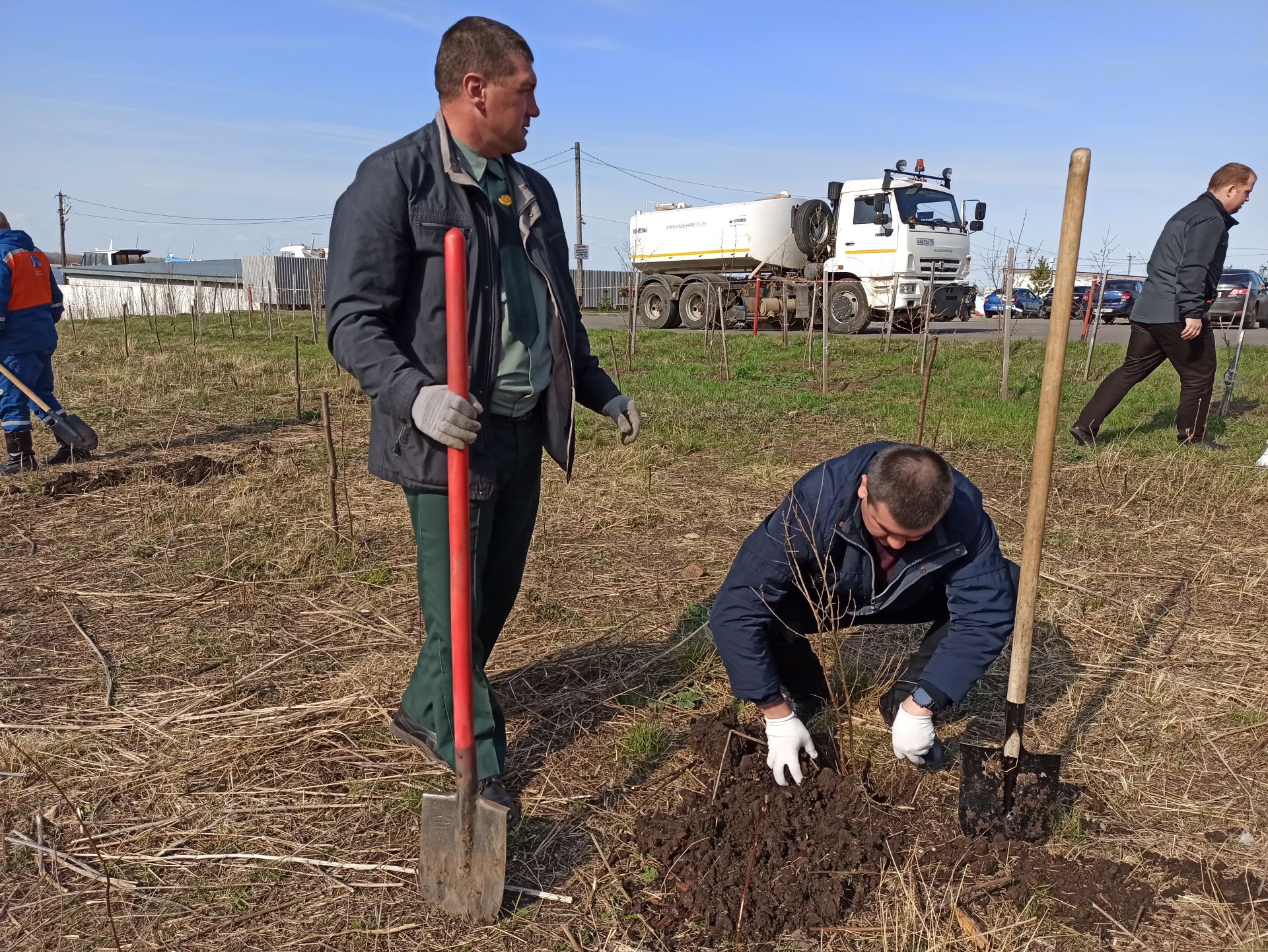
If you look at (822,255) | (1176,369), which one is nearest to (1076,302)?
(822,255)

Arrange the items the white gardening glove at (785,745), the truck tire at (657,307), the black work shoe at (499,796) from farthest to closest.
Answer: the truck tire at (657,307), the white gardening glove at (785,745), the black work shoe at (499,796)

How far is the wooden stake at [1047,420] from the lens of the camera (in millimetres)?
1856

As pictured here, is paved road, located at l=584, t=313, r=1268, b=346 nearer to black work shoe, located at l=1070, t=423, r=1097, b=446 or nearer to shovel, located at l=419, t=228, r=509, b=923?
black work shoe, located at l=1070, t=423, r=1097, b=446

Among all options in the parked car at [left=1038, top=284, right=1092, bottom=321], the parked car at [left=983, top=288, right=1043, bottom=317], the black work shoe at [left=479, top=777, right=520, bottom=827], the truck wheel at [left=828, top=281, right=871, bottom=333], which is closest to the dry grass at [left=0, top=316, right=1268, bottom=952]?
the black work shoe at [left=479, top=777, right=520, bottom=827]

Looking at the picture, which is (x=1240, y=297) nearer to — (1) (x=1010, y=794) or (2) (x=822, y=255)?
(2) (x=822, y=255)

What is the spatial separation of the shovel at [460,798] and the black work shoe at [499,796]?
17 cm

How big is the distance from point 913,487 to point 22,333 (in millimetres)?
6000

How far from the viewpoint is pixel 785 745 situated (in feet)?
7.48

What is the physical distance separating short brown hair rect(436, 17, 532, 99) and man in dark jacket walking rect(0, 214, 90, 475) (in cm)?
490

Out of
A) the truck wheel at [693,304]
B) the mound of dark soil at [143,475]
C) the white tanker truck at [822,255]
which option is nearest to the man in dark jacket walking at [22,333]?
the mound of dark soil at [143,475]

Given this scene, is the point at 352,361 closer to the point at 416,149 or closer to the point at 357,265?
the point at 357,265

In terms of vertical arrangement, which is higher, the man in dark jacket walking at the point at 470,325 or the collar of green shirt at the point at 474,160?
the collar of green shirt at the point at 474,160

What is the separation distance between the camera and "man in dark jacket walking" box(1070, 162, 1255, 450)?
5.33m

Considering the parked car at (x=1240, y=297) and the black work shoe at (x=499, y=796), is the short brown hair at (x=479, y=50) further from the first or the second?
the parked car at (x=1240, y=297)
